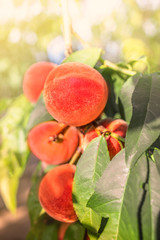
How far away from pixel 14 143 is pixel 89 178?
57 cm

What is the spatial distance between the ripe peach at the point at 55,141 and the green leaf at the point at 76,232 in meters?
0.20

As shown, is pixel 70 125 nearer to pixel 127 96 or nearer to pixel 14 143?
pixel 127 96

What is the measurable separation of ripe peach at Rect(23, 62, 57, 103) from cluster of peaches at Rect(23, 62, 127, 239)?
0.54 ft

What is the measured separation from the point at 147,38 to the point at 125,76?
9.70 ft

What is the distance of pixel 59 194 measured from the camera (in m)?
0.64

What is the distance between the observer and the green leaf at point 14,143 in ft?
3.27

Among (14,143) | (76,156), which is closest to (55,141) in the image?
(76,156)

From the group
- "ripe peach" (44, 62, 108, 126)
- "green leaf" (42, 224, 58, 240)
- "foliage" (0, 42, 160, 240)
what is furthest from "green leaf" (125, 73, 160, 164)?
"green leaf" (42, 224, 58, 240)

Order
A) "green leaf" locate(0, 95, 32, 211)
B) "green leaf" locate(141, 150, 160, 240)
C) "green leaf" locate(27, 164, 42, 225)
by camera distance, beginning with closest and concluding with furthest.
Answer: "green leaf" locate(141, 150, 160, 240) < "green leaf" locate(27, 164, 42, 225) < "green leaf" locate(0, 95, 32, 211)

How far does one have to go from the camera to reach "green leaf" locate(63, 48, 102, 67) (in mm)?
687

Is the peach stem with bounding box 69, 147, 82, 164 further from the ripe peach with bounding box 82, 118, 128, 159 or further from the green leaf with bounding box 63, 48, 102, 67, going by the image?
the green leaf with bounding box 63, 48, 102, 67

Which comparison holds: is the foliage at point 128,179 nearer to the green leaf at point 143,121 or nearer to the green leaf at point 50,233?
the green leaf at point 143,121

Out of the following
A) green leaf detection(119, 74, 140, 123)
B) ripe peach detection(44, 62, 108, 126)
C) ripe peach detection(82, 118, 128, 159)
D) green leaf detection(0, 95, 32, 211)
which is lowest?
green leaf detection(0, 95, 32, 211)

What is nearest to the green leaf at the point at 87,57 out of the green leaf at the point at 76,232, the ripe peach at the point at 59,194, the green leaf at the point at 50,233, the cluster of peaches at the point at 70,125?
the cluster of peaches at the point at 70,125
